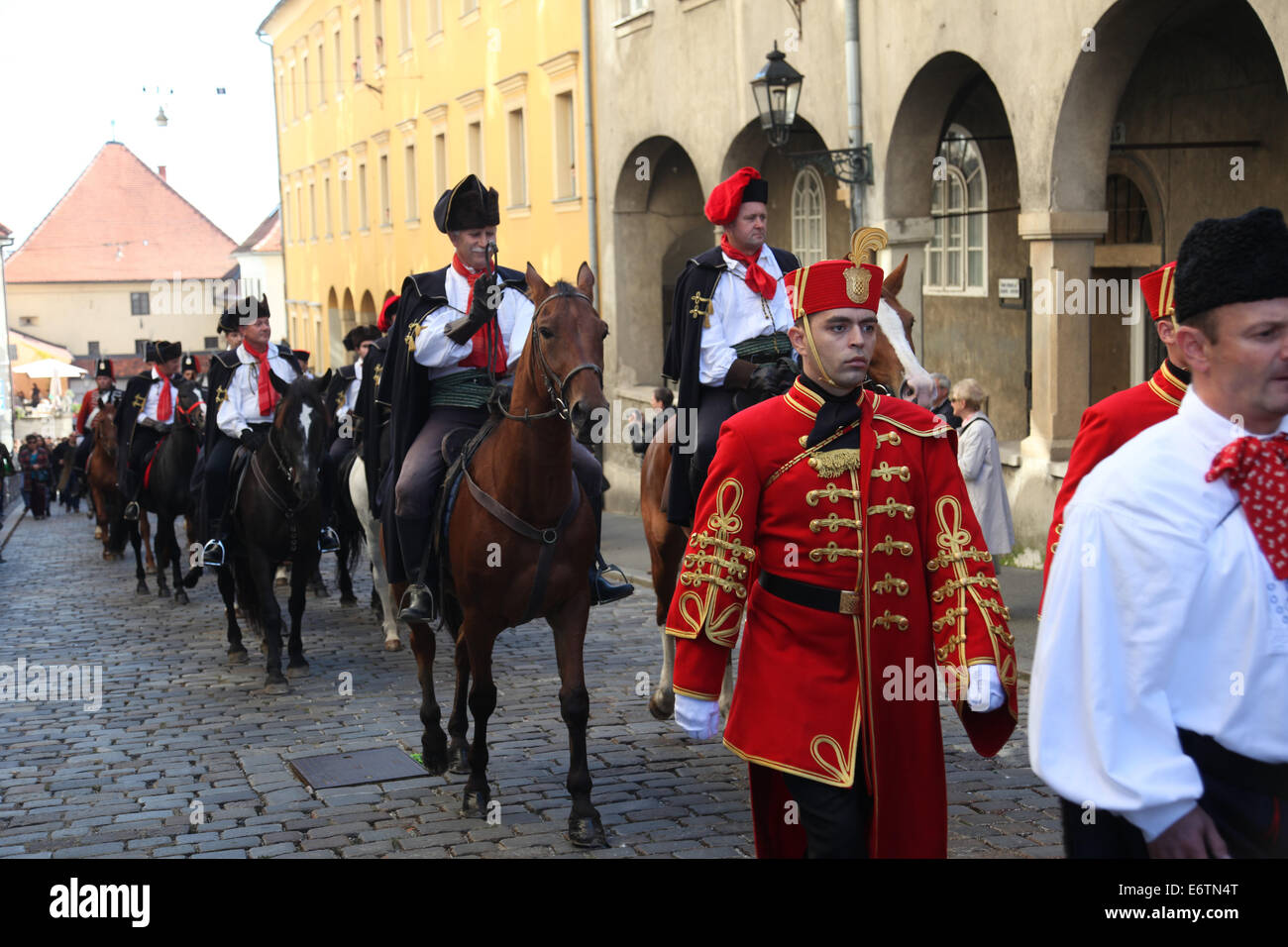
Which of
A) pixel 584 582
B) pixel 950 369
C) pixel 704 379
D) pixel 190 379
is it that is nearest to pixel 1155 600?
pixel 584 582

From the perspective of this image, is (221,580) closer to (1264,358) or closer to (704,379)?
(704,379)

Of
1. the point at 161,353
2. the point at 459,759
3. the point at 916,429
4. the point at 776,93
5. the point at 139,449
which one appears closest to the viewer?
the point at 916,429

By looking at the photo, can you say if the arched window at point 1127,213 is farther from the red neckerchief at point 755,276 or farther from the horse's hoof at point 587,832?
the horse's hoof at point 587,832

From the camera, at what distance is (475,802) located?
6797 mm

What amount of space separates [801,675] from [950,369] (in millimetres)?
16502

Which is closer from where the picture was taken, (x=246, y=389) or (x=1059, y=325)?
(x=246, y=389)

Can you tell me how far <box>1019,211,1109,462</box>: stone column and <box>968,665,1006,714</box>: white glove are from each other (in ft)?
31.7

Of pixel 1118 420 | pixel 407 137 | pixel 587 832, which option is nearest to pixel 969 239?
pixel 587 832

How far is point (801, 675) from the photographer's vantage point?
13.2 ft

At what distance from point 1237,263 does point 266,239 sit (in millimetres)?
75784

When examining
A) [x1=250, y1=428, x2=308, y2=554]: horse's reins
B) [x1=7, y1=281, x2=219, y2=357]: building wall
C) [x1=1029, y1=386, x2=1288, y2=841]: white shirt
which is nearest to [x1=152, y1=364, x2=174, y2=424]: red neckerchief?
[x1=250, y1=428, x2=308, y2=554]: horse's reins

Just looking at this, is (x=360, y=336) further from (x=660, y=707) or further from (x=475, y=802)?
(x=475, y=802)

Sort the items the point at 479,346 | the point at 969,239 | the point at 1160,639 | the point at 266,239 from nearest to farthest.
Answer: the point at 1160,639
the point at 479,346
the point at 969,239
the point at 266,239

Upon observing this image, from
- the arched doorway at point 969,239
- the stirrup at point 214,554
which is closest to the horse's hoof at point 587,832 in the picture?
the stirrup at point 214,554
